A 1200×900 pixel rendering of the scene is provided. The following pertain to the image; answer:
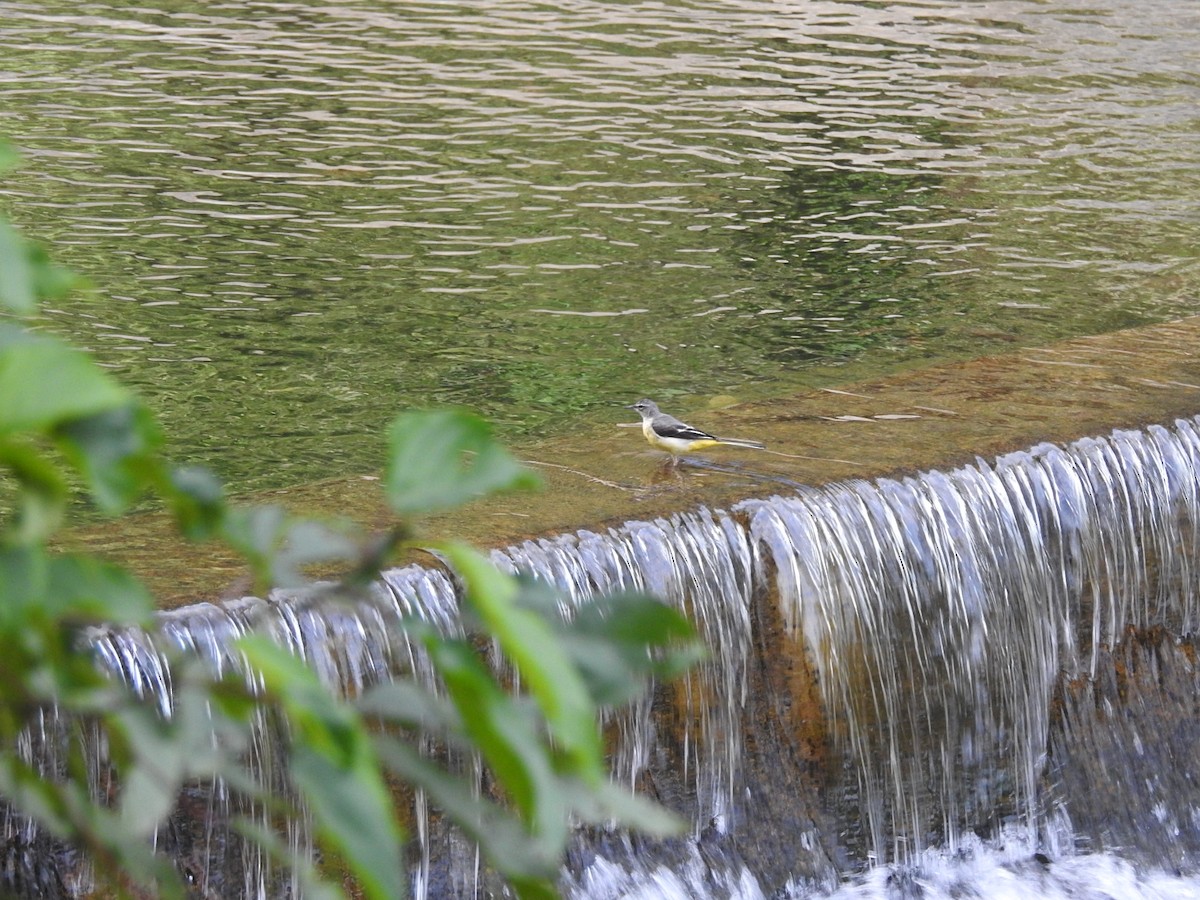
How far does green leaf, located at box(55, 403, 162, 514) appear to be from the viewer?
72 cm

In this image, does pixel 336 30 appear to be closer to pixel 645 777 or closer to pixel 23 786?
pixel 645 777

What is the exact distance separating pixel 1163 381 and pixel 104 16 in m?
10.6

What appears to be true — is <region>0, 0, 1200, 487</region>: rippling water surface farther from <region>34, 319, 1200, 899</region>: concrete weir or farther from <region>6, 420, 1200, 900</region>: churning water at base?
<region>6, 420, 1200, 900</region>: churning water at base

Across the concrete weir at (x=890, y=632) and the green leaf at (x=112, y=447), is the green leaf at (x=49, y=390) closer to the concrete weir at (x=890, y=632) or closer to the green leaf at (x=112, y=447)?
the green leaf at (x=112, y=447)

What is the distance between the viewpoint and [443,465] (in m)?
0.76

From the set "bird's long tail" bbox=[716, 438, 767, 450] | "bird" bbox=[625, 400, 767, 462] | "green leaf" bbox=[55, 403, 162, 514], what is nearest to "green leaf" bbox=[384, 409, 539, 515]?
"green leaf" bbox=[55, 403, 162, 514]

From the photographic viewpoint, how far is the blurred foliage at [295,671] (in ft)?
2.20

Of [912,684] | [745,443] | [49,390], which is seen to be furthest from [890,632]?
[49,390]

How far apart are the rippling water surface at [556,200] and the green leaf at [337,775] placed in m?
5.85

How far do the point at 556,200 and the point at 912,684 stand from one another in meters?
5.07

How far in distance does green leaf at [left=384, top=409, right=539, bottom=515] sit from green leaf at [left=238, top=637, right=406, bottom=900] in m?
0.09

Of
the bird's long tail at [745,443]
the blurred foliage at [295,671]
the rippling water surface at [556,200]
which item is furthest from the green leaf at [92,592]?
the rippling water surface at [556,200]

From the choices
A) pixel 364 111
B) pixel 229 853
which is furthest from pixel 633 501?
pixel 364 111

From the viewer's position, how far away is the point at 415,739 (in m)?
5.00
